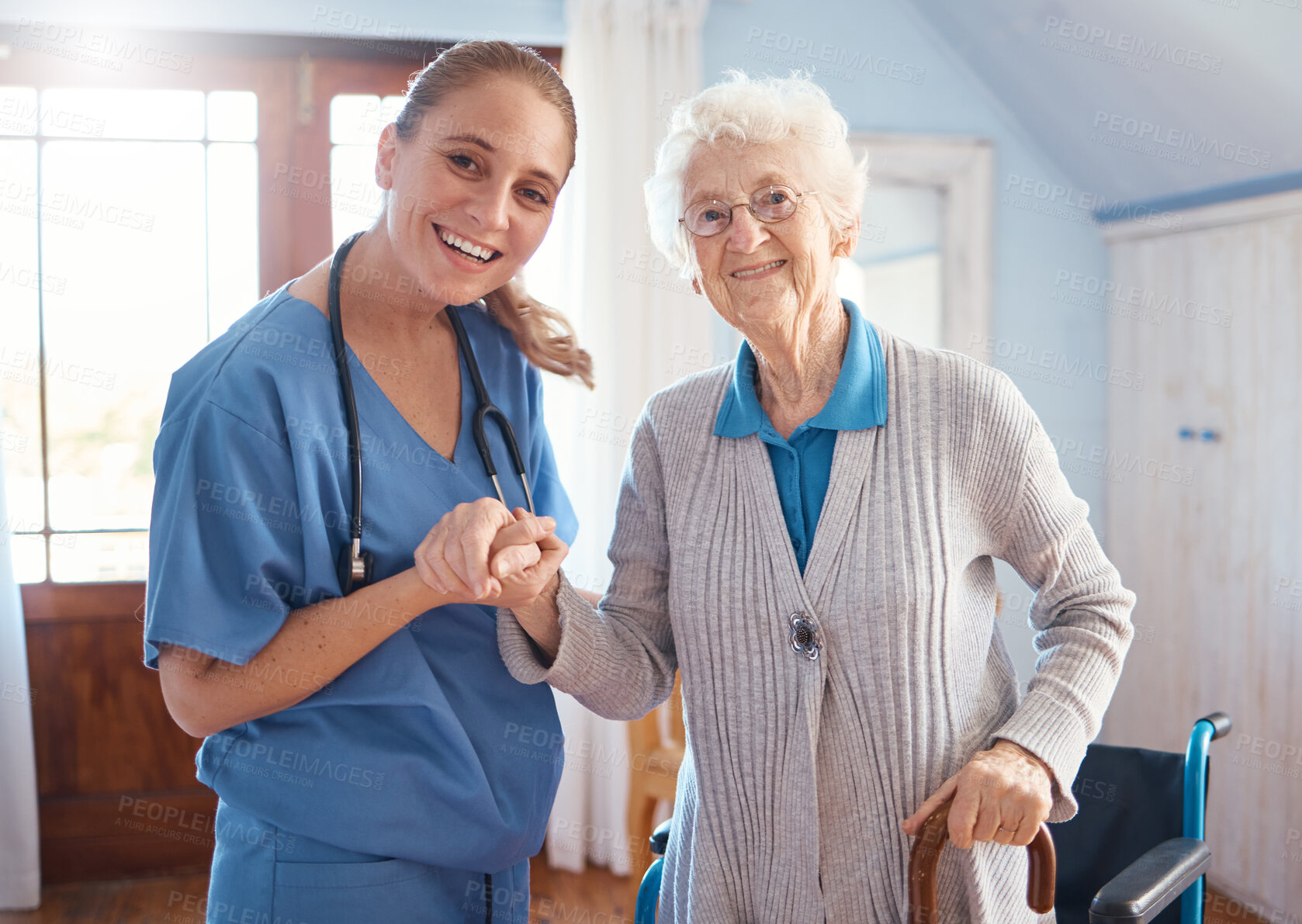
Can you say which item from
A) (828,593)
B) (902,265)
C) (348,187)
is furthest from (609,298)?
(828,593)

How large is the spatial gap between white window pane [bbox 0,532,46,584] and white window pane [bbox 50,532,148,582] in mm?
25

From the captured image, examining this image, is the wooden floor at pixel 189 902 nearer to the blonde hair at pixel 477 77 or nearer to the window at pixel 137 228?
the window at pixel 137 228

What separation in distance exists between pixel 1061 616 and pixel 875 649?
0.24 meters

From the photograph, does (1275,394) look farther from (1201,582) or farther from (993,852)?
(993,852)

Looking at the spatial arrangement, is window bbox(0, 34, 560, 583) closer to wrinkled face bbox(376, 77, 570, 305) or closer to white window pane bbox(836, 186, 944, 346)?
white window pane bbox(836, 186, 944, 346)

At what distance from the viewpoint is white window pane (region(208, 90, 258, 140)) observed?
285 centimetres

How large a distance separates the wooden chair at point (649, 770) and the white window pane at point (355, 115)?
190cm

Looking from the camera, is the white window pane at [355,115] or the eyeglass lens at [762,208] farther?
the white window pane at [355,115]

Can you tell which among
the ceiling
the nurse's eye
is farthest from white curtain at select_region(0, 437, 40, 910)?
the ceiling

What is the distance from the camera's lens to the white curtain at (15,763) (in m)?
2.71

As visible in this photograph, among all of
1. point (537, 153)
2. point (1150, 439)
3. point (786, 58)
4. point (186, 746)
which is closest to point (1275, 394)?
point (1150, 439)

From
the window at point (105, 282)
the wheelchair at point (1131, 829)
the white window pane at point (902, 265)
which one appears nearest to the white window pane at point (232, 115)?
the window at point (105, 282)

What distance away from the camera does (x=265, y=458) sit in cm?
→ 101

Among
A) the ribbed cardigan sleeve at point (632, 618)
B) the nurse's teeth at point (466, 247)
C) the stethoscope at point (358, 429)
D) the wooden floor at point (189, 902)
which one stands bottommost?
the wooden floor at point (189, 902)
